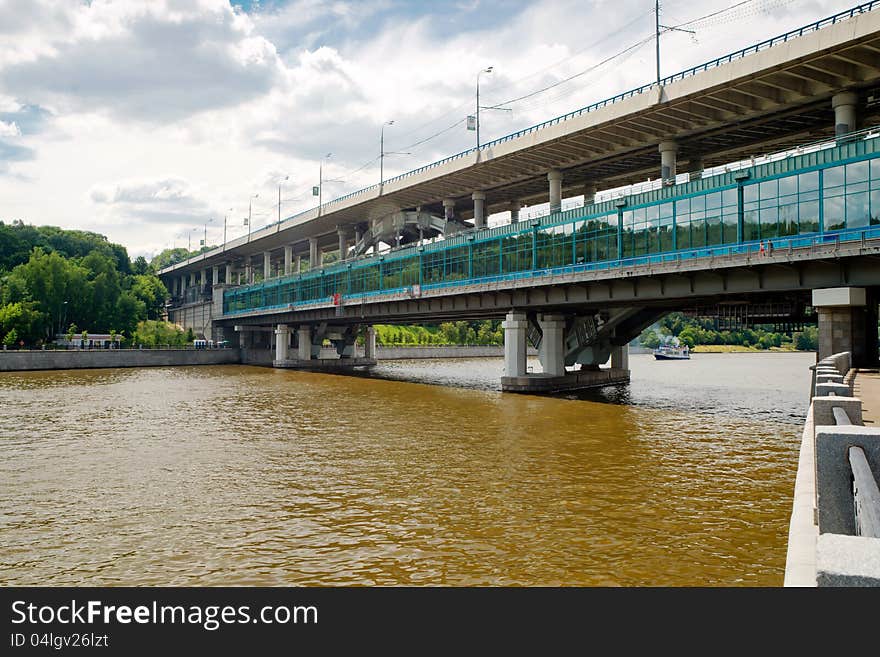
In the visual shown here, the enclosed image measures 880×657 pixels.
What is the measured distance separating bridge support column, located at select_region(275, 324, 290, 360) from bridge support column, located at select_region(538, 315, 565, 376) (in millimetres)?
57965

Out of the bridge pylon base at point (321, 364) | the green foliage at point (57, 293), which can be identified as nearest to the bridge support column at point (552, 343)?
the bridge pylon base at point (321, 364)

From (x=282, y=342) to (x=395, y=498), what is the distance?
297ft

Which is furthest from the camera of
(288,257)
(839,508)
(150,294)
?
(150,294)

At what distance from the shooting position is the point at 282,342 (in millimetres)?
105312

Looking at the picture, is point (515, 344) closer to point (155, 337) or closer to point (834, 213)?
point (834, 213)

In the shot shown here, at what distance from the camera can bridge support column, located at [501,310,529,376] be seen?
56.1 m

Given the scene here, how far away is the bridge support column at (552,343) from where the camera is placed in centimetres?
5675

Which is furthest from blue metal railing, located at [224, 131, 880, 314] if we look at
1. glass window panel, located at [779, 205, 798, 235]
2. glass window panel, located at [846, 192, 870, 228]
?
glass window panel, located at [779, 205, 798, 235]

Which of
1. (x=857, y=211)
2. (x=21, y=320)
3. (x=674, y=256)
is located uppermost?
(x=857, y=211)

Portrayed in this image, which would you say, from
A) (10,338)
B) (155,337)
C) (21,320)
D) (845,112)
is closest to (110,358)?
(10,338)

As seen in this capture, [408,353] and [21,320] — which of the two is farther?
[408,353]

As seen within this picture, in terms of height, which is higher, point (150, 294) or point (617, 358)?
point (150, 294)
